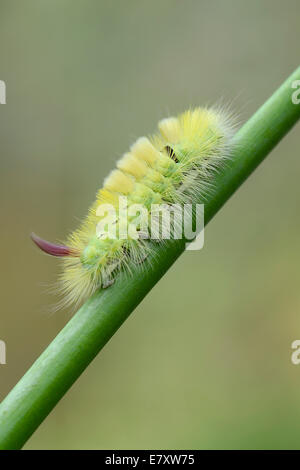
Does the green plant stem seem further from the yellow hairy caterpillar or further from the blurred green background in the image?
the blurred green background

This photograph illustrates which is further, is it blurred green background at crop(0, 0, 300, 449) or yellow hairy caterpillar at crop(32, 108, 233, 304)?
blurred green background at crop(0, 0, 300, 449)

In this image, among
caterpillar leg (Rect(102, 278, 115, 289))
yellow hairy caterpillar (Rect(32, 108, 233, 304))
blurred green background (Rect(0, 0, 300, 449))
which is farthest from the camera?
blurred green background (Rect(0, 0, 300, 449))

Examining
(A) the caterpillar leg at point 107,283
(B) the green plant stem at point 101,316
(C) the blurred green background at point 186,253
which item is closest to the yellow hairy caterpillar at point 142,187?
(A) the caterpillar leg at point 107,283

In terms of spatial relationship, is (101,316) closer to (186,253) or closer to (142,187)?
(142,187)

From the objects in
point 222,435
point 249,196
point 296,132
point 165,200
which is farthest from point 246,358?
point 165,200

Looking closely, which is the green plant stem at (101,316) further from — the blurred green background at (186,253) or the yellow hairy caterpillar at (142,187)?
the blurred green background at (186,253)

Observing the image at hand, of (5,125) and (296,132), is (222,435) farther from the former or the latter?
(5,125)

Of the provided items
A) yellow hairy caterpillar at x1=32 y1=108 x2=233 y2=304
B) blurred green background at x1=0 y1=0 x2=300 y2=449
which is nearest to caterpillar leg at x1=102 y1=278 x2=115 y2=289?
yellow hairy caterpillar at x1=32 y1=108 x2=233 y2=304
